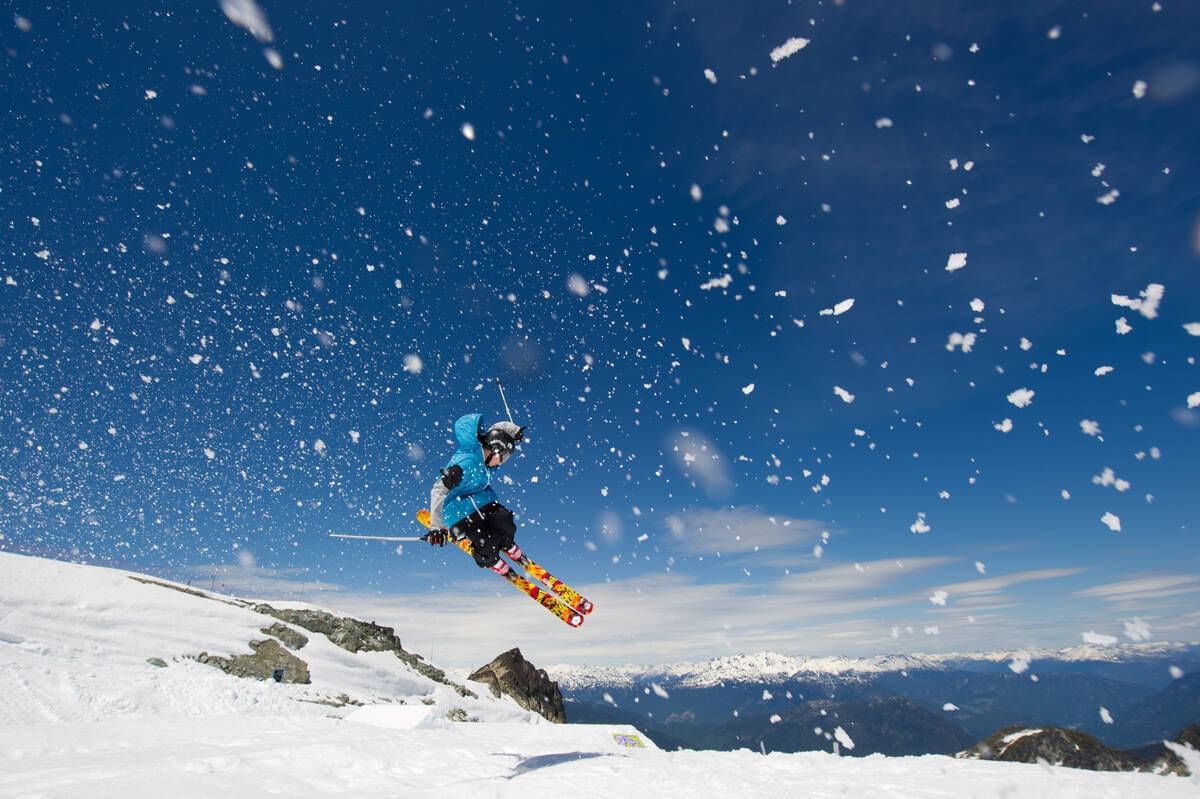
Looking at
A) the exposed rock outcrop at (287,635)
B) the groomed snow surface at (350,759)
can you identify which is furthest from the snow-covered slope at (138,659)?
the exposed rock outcrop at (287,635)

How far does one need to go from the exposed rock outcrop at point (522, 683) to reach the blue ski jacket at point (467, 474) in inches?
1178

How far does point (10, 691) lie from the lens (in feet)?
53.2

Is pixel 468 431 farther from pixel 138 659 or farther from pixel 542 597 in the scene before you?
pixel 138 659

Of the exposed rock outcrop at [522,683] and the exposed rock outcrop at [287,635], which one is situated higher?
the exposed rock outcrop at [287,635]

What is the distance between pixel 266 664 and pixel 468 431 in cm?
2472

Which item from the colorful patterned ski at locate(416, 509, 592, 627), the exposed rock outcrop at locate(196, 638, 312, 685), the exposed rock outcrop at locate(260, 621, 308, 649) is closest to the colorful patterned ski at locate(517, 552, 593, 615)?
the colorful patterned ski at locate(416, 509, 592, 627)

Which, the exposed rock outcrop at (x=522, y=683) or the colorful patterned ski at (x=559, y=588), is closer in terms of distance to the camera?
the colorful patterned ski at (x=559, y=588)

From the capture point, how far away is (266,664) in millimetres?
27031

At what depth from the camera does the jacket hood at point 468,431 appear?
1114 centimetres

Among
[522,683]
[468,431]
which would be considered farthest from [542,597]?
[522,683]

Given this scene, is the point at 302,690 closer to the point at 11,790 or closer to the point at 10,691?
the point at 10,691

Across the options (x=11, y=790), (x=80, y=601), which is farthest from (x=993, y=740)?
(x=80, y=601)

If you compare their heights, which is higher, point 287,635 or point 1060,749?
point 287,635

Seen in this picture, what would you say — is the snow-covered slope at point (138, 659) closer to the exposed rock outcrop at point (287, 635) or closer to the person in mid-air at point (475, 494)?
the exposed rock outcrop at point (287, 635)
